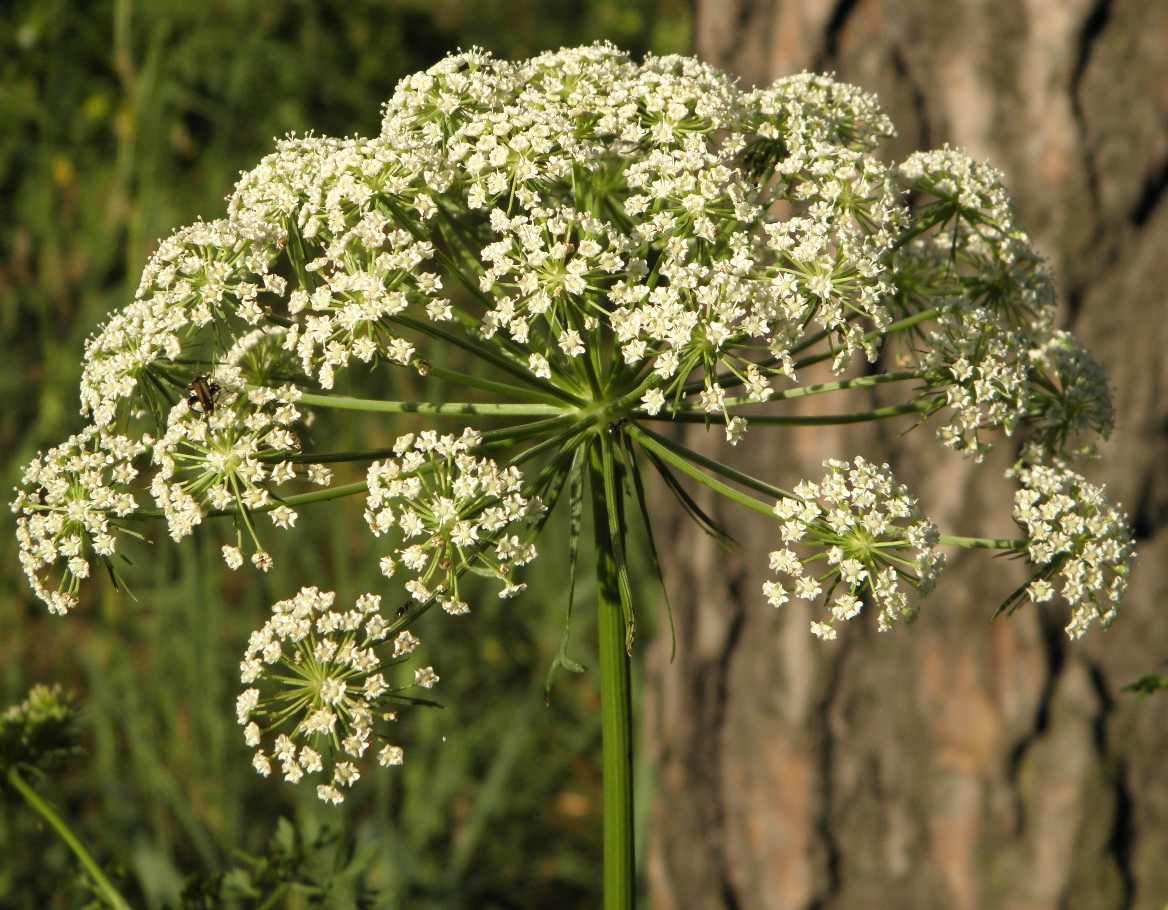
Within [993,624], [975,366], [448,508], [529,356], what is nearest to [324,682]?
[448,508]

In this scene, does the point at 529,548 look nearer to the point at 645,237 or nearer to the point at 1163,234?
the point at 645,237

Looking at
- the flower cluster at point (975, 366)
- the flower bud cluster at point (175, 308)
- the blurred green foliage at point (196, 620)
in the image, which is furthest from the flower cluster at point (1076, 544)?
the blurred green foliage at point (196, 620)

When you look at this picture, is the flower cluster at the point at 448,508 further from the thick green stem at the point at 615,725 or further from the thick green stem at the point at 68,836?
the thick green stem at the point at 68,836

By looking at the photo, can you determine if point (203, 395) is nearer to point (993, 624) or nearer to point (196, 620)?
point (196, 620)

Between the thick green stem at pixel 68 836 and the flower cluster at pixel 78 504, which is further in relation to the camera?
the thick green stem at pixel 68 836

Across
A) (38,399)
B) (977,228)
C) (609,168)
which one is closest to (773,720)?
(977,228)
